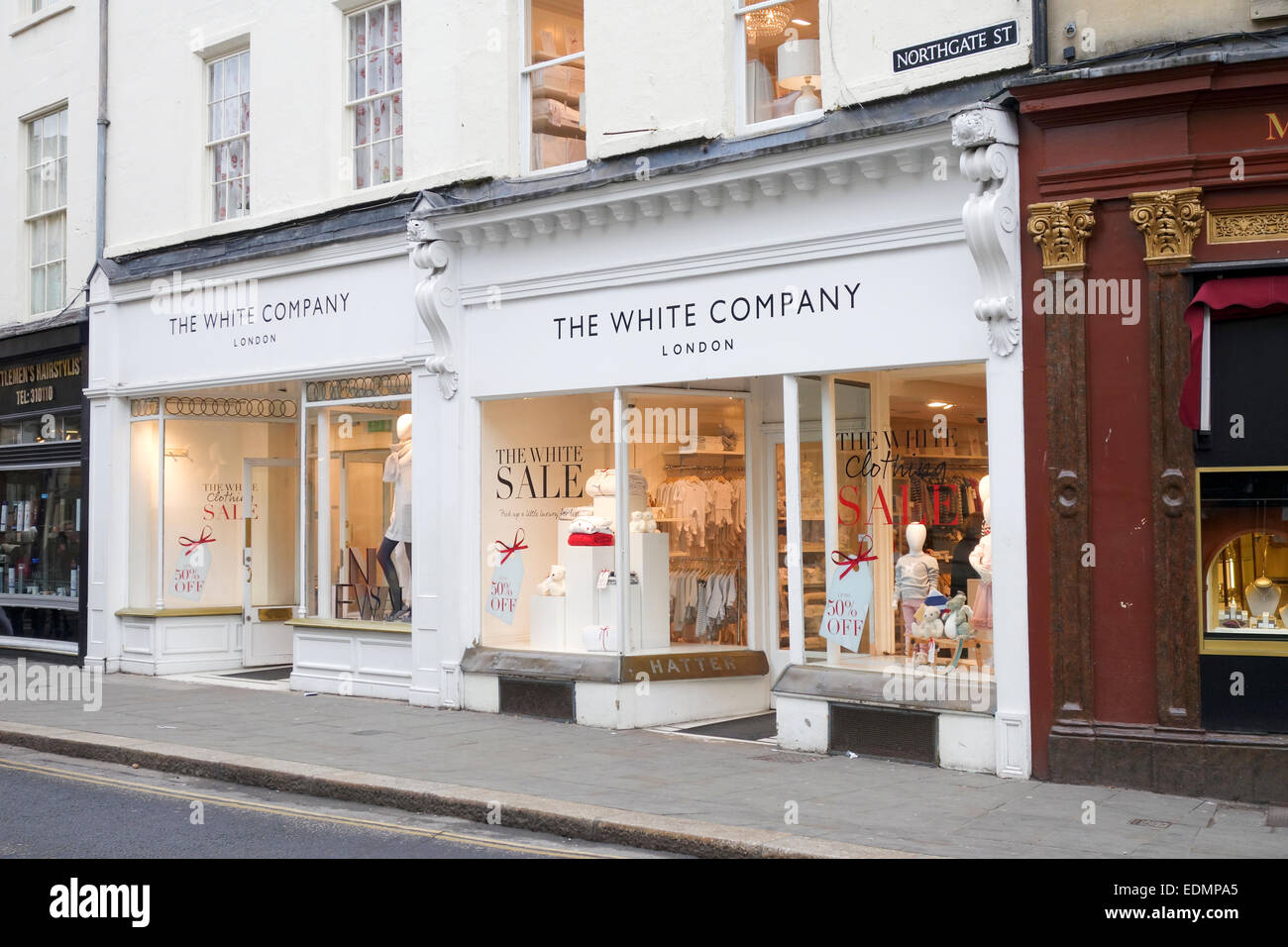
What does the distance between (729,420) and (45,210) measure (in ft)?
35.8

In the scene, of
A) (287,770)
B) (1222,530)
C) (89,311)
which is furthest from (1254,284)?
(89,311)

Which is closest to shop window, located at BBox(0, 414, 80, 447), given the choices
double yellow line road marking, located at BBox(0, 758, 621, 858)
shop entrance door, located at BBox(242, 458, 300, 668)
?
shop entrance door, located at BBox(242, 458, 300, 668)

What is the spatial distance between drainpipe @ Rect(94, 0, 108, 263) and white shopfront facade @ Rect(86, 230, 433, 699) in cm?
55

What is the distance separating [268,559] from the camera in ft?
54.4

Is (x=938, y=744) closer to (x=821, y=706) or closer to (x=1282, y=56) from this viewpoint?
(x=821, y=706)

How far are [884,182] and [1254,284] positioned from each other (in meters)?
2.81

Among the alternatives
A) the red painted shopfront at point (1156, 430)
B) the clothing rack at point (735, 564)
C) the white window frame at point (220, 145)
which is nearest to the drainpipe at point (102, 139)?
the white window frame at point (220, 145)

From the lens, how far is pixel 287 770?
9.80 m

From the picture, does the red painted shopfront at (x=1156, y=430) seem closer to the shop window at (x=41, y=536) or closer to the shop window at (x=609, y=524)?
the shop window at (x=609, y=524)

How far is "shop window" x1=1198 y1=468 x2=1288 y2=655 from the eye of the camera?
885 cm

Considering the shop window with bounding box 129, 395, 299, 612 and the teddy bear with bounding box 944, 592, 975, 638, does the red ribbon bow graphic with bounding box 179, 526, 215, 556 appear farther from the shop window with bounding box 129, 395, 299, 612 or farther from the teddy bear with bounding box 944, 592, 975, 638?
the teddy bear with bounding box 944, 592, 975, 638

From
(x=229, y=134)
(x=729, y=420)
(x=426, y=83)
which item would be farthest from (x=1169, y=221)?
(x=229, y=134)

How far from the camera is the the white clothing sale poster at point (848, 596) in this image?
10.8 metres

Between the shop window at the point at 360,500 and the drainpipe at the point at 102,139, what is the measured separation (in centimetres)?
430
